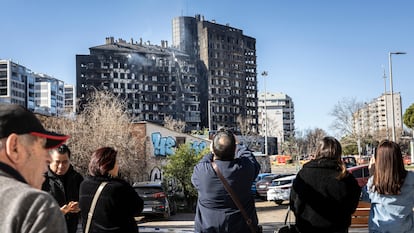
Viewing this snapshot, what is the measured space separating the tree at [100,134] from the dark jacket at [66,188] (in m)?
15.2

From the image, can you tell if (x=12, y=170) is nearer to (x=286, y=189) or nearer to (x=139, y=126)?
(x=286, y=189)

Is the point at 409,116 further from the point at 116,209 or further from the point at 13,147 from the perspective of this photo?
the point at 13,147

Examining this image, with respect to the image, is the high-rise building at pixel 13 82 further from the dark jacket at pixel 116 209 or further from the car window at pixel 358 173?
the dark jacket at pixel 116 209

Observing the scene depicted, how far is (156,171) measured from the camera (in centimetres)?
2922

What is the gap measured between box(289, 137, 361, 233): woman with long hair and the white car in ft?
58.6

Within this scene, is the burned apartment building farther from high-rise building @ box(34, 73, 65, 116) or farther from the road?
the road

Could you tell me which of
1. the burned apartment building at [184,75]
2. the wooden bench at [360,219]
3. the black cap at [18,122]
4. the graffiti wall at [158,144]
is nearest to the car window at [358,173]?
the wooden bench at [360,219]

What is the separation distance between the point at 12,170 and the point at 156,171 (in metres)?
27.8

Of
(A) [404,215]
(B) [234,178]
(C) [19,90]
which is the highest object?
(C) [19,90]

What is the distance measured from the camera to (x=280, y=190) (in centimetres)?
2245

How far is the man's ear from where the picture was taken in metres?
1.79

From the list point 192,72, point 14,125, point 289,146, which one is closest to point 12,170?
point 14,125

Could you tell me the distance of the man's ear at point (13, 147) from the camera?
1.79 m

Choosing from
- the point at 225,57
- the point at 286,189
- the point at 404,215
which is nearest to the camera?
the point at 404,215
